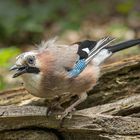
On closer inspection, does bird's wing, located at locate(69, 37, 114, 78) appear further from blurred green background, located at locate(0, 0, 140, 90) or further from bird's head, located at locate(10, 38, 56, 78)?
blurred green background, located at locate(0, 0, 140, 90)

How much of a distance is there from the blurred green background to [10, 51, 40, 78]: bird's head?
4.16m

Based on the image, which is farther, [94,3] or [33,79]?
[94,3]

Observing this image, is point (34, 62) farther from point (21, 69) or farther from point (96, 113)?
point (96, 113)

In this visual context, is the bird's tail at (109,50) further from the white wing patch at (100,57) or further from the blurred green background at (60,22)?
the blurred green background at (60,22)

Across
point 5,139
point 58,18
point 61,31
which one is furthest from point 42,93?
point 58,18

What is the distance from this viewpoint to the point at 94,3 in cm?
1092

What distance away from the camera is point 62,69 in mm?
5176

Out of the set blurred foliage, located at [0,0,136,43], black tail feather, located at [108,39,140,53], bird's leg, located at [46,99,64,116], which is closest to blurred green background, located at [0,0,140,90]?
blurred foliage, located at [0,0,136,43]

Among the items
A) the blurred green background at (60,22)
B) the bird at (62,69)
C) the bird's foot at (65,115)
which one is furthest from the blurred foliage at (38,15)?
the bird's foot at (65,115)

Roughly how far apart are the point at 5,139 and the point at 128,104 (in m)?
1.28

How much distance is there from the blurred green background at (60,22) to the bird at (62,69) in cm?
335

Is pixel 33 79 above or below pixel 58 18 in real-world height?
below

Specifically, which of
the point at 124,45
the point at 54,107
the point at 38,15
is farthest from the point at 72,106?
the point at 38,15

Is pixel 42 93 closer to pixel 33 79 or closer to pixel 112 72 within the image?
pixel 33 79
